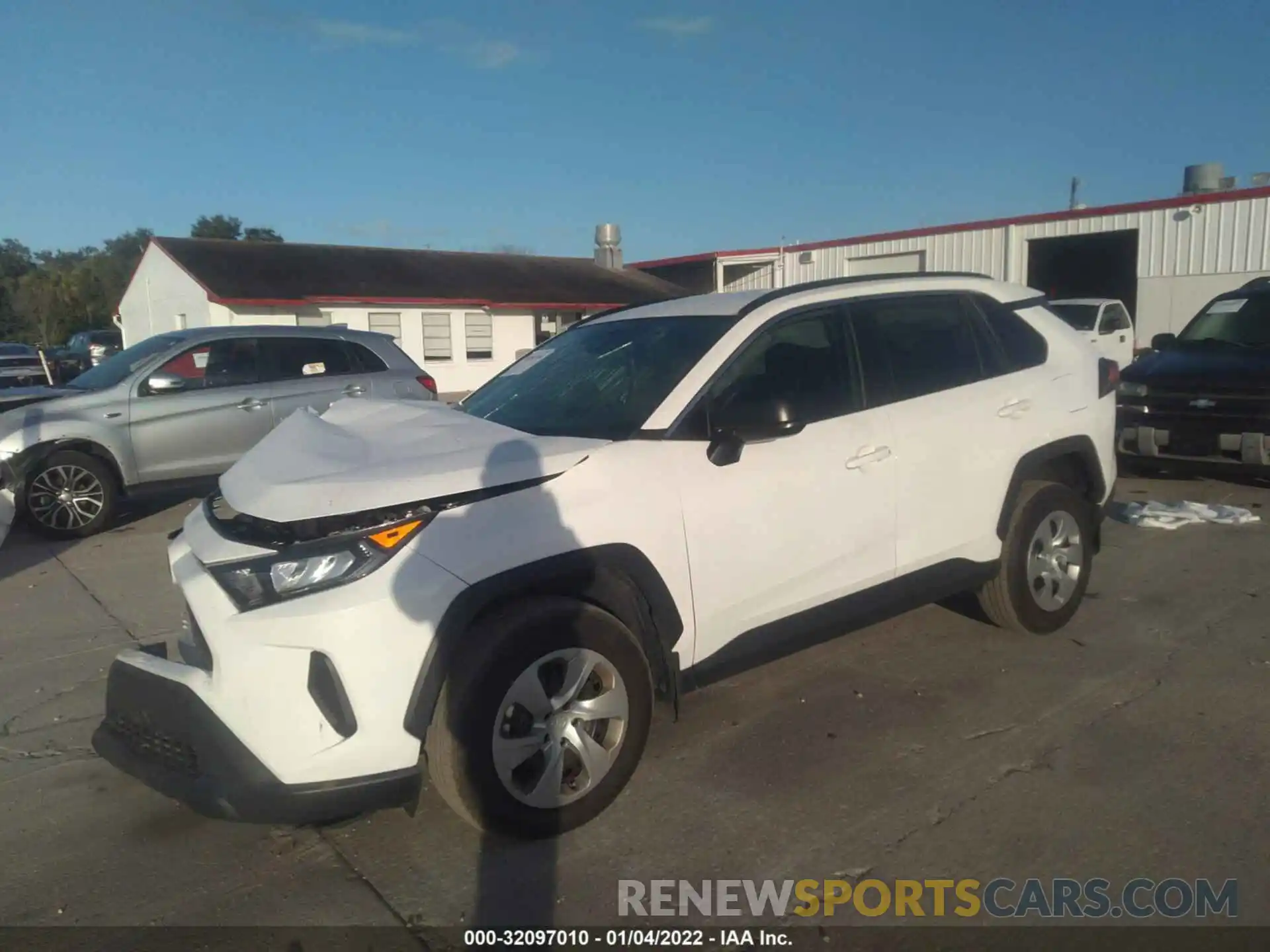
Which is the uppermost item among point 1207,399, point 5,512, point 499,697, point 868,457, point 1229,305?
point 1229,305

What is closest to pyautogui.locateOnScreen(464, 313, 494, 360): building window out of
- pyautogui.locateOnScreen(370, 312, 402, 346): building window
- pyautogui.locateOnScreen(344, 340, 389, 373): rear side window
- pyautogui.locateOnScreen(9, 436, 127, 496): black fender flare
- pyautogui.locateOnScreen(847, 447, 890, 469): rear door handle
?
pyautogui.locateOnScreen(370, 312, 402, 346): building window

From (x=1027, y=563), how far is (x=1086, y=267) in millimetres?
25512

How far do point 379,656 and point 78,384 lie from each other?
784 centimetres

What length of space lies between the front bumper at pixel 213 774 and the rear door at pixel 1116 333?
1607cm

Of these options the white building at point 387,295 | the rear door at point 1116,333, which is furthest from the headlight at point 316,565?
the white building at point 387,295

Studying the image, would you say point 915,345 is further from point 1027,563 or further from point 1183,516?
point 1183,516

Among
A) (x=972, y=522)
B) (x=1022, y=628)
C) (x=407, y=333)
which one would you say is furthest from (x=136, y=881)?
(x=407, y=333)

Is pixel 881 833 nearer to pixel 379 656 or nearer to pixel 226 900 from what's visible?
pixel 379 656

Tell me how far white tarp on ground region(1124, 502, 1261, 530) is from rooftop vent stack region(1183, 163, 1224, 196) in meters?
17.4

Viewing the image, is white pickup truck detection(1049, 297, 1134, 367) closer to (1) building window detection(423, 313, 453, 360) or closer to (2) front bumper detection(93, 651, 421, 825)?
(2) front bumper detection(93, 651, 421, 825)

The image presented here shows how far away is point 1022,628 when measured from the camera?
512 cm

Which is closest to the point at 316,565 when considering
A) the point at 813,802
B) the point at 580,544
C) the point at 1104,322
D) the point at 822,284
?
the point at 580,544

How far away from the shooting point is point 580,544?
3.33 metres

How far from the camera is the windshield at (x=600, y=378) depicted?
391cm
